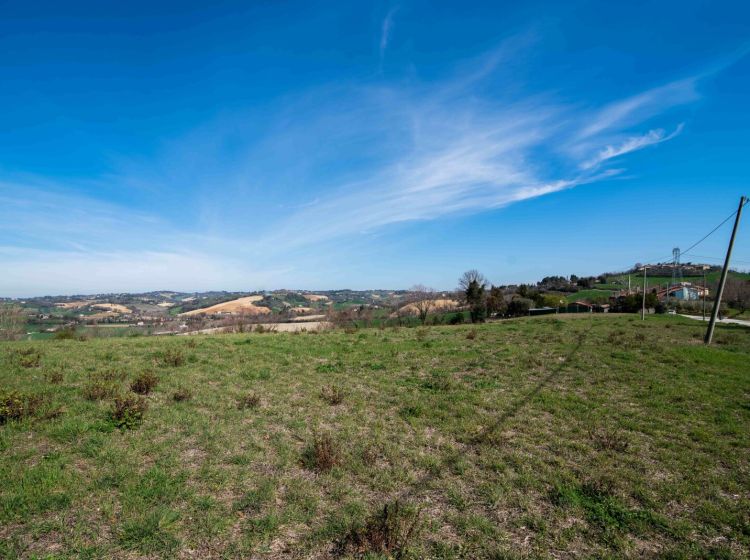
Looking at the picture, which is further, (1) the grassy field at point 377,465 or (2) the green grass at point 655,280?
(2) the green grass at point 655,280

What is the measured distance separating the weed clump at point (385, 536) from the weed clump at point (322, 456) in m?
1.77

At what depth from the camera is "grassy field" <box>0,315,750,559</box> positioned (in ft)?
15.1

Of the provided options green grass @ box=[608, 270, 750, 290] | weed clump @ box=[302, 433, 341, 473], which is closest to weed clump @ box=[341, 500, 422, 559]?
weed clump @ box=[302, 433, 341, 473]

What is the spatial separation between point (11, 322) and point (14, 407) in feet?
167

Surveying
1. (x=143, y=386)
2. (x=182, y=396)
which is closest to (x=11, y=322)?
(x=143, y=386)

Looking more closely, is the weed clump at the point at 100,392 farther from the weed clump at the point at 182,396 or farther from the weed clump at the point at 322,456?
the weed clump at the point at 322,456

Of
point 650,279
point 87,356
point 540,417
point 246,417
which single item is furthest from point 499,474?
point 650,279

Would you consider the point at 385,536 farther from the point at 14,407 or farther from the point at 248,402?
the point at 14,407

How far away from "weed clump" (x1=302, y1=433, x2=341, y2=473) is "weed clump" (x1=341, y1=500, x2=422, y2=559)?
5.81 feet

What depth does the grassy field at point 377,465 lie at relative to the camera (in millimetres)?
4617

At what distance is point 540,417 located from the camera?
9.22m

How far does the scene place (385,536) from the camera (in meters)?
4.46

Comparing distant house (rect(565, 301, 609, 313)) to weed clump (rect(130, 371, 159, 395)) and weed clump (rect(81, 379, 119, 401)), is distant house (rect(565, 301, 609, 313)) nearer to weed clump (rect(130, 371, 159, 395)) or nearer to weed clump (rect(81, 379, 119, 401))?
weed clump (rect(130, 371, 159, 395))

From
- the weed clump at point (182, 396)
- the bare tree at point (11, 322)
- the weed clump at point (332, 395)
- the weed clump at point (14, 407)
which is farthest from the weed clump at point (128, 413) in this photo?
the bare tree at point (11, 322)
